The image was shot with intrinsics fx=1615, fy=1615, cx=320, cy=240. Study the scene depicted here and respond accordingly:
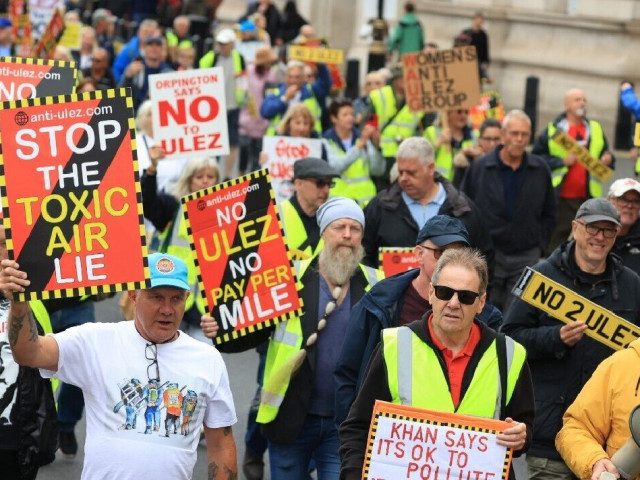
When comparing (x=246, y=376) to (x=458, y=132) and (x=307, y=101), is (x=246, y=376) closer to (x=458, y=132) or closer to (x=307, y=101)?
(x=458, y=132)

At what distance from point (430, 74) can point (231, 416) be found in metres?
8.45

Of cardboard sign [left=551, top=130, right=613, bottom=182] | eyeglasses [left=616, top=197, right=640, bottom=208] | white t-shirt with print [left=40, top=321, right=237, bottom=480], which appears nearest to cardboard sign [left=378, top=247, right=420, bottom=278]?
eyeglasses [left=616, top=197, right=640, bottom=208]

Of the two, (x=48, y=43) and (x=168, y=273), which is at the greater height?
(x=168, y=273)

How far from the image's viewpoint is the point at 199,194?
24.3 feet

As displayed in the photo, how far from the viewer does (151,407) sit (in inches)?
215

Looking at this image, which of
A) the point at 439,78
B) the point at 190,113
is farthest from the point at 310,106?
the point at 190,113

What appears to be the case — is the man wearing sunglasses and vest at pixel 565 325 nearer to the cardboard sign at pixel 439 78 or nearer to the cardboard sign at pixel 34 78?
the cardboard sign at pixel 34 78

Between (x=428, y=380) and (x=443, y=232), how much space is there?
4.20 feet

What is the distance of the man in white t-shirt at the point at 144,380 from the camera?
17.8 feet

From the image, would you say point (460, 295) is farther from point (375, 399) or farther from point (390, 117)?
point (390, 117)

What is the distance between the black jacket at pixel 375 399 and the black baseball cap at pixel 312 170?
11.0 ft

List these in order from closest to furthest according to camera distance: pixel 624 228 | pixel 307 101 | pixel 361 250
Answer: pixel 361 250 → pixel 624 228 → pixel 307 101

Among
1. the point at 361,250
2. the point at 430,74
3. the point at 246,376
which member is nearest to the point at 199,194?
the point at 361,250

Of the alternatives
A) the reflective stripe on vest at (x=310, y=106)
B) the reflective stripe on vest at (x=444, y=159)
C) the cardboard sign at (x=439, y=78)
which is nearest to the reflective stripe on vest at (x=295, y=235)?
the reflective stripe on vest at (x=444, y=159)
